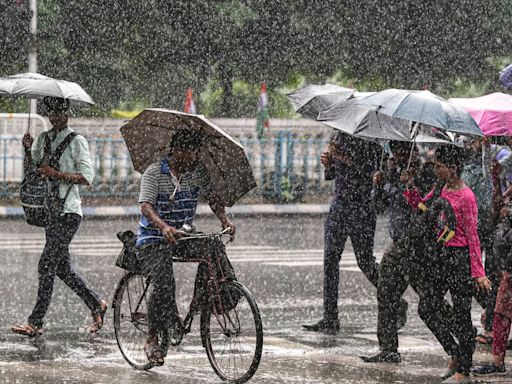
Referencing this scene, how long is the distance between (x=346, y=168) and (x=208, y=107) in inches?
1029

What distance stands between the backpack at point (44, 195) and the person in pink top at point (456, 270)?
9.69 feet

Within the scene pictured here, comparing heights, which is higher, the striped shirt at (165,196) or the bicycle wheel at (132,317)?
the striped shirt at (165,196)

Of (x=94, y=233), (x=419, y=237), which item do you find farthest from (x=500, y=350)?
(x=94, y=233)

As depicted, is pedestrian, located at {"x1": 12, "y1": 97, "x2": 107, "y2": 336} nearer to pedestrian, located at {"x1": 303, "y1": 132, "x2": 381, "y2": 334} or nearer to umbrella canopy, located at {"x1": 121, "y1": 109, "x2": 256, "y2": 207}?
umbrella canopy, located at {"x1": 121, "y1": 109, "x2": 256, "y2": 207}

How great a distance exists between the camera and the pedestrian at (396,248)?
8.81 metres

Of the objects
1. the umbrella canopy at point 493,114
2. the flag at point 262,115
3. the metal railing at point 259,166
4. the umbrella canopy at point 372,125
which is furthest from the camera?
the flag at point 262,115

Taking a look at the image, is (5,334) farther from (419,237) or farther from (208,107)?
(208,107)

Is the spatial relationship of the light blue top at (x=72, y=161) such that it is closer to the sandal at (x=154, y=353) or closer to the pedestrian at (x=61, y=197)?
the pedestrian at (x=61, y=197)

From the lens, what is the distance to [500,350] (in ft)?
29.7

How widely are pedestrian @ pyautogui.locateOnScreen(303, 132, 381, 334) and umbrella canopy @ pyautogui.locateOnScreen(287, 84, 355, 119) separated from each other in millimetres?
273

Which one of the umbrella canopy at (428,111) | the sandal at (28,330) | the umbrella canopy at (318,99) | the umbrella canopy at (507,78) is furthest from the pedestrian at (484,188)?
the sandal at (28,330)

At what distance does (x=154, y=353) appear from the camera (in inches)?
336

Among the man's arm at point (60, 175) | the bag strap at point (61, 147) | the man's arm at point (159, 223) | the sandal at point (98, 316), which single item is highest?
the bag strap at point (61, 147)

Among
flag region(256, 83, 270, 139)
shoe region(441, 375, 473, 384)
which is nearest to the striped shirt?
shoe region(441, 375, 473, 384)
